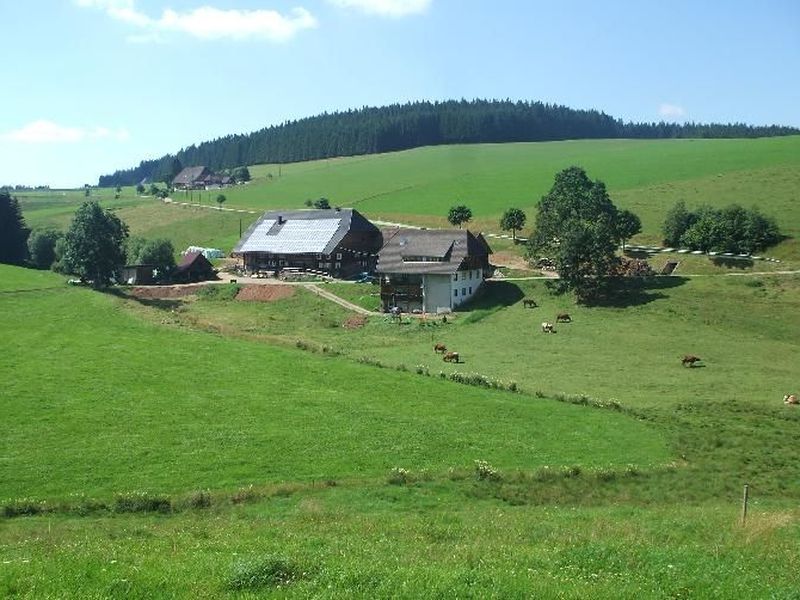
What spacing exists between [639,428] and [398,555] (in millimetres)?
23944

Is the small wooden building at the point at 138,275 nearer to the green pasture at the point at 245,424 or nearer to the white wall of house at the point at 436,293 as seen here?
the white wall of house at the point at 436,293

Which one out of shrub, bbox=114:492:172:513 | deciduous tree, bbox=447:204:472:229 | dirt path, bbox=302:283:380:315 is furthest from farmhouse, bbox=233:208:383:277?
shrub, bbox=114:492:172:513

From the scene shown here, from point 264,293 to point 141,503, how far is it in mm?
58861

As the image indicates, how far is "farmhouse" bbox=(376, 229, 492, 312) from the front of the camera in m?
77.7

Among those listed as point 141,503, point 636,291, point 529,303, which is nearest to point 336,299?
point 529,303

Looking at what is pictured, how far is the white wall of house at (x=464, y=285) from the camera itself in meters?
77.2

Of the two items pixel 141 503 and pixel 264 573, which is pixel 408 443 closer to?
pixel 141 503

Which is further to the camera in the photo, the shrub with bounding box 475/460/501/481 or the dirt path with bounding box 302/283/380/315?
the dirt path with bounding box 302/283/380/315

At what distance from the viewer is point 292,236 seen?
10219 cm

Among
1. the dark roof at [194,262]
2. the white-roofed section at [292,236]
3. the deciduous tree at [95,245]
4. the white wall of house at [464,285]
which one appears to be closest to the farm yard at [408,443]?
the white wall of house at [464,285]

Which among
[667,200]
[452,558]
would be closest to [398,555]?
[452,558]

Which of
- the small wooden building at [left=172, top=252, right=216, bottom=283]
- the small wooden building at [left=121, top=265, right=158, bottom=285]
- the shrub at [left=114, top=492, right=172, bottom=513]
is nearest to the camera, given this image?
the shrub at [left=114, top=492, right=172, bottom=513]

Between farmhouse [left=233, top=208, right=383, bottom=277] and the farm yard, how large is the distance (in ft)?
52.3

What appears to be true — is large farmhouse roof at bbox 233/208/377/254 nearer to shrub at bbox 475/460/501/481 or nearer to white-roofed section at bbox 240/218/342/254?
white-roofed section at bbox 240/218/342/254
